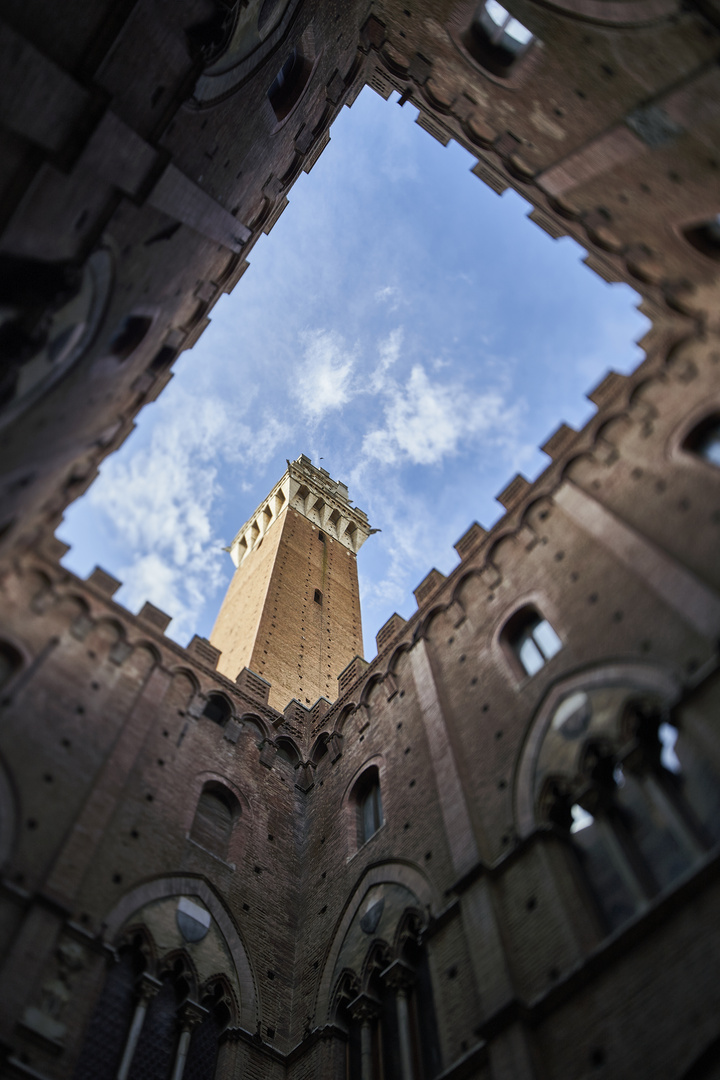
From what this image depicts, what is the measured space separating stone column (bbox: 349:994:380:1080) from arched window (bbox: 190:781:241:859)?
3.42 meters

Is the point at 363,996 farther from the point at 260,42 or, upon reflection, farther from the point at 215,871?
the point at 260,42

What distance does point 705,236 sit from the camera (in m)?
11.2

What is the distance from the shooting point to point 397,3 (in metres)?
16.8

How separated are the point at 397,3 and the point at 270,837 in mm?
16655

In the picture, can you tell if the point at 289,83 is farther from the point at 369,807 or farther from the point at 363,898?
the point at 363,898

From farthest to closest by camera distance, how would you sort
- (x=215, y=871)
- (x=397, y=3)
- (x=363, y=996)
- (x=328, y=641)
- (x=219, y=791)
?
(x=328, y=641) → (x=397, y=3) → (x=219, y=791) → (x=215, y=871) → (x=363, y=996)

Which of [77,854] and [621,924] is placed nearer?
[621,924]

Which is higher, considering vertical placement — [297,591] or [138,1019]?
[297,591]

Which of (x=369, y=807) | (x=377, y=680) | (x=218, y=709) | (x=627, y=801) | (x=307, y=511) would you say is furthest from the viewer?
(x=307, y=511)

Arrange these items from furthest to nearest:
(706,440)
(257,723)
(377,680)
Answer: (257,723) < (377,680) < (706,440)

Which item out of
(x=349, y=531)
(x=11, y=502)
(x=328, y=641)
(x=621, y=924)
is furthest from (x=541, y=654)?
(x=349, y=531)

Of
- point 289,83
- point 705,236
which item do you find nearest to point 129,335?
point 289,83

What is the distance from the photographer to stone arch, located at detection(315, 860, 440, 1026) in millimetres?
11359

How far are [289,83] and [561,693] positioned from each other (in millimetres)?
12943
